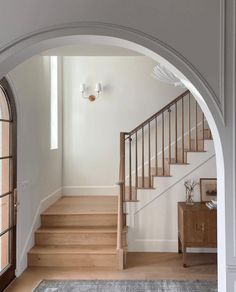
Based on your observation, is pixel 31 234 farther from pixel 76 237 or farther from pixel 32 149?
pixel 32 149

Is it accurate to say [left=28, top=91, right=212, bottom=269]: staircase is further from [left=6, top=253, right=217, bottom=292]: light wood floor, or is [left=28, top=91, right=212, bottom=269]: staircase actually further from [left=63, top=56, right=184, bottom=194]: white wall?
[left=63, top=56, right=184, bottom=194]: white wall

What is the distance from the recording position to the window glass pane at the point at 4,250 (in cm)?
393

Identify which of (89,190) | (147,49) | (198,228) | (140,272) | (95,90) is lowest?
Result: (140,272)

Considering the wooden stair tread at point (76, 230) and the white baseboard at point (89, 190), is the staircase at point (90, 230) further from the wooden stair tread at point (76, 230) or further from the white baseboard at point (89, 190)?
the white baseboard at point (89, 190)

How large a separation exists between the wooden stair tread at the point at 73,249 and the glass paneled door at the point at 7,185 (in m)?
0.58

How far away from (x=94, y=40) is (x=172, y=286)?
3.11 m

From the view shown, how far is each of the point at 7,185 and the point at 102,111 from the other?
3.10m

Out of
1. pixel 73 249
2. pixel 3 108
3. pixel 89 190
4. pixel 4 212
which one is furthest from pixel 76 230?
pixel 3 108

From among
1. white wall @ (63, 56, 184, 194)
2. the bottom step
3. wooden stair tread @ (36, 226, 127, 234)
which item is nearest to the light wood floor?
the bottom step

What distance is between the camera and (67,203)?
6.02m

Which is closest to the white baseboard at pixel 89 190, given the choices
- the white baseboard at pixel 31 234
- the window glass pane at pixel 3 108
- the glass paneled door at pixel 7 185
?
the white baseboard at pixel 31 234

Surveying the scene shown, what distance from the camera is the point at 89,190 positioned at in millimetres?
6766

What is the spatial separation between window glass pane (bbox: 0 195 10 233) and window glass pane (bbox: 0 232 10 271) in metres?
0.10

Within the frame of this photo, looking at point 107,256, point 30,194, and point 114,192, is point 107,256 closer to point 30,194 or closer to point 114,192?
point 30,194
